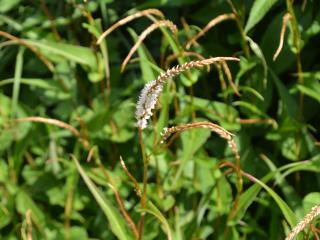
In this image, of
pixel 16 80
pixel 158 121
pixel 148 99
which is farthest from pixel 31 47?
pixel 148 99

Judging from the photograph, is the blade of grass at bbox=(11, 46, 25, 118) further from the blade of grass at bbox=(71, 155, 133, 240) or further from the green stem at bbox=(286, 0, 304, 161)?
the green stem at bbox=(286, 0, 304, 161)

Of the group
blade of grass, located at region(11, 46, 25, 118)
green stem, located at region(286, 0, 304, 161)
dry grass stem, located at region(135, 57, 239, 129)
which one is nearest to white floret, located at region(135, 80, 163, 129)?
dry grass stem, located at region(135, 57, 239, 129)

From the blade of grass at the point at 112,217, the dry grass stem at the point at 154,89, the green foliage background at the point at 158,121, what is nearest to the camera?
the dry grass stem at the point at 154,89

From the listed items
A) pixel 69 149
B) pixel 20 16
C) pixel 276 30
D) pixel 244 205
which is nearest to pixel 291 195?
pixel 244 205

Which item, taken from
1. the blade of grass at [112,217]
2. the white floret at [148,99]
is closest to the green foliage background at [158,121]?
the blade of grass at [112,217]

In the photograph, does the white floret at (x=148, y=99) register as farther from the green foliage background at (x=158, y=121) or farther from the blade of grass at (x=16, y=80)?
the blade of grass at (x=16, y=80)

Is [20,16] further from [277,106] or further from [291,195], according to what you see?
[291,195]

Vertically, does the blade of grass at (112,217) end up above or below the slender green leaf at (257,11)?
below

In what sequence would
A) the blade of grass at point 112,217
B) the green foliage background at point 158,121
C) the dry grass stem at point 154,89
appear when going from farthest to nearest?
the green foliage background at point 158,121, the blade of grass at point 112,217, the dry grass stem at point 154,89

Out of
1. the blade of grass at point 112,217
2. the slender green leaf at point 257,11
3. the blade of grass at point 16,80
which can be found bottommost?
the blade of grass at point 112,217
